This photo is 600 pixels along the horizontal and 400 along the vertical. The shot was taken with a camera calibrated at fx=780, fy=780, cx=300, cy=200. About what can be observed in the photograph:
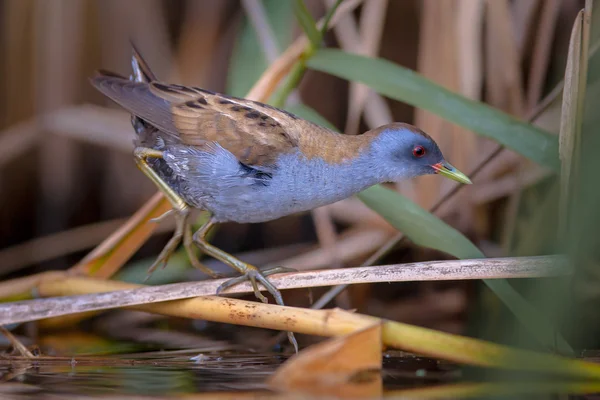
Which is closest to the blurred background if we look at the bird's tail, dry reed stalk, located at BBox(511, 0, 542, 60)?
dry reed stalk, located at BBox(511, 0, 542, 60)

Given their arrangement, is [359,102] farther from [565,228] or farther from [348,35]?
[565,228]

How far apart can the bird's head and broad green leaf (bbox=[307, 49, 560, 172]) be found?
0.33ft

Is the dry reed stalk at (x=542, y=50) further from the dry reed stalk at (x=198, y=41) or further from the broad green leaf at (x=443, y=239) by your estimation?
the dry reed stalk at (x=198, y=41)

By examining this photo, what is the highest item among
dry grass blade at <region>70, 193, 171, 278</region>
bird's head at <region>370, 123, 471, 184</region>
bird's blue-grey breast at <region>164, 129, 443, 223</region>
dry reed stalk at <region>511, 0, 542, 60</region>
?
dry reed stalk at <region>511, 0, 542, 60</region>

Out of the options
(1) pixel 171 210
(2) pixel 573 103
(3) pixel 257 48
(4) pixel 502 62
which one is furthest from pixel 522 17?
(1) pixel 171 210

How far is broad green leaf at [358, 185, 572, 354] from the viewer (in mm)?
1952

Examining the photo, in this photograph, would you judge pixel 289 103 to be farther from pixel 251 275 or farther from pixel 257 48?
pixel 251 275

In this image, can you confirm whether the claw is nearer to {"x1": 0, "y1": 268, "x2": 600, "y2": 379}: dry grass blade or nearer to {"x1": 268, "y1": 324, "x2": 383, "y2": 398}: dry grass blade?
{"x1": 0, "y1": 268, "x2": 600, "y2": 379}: dry grass blade

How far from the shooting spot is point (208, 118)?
7.89ft

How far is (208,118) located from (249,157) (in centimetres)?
22

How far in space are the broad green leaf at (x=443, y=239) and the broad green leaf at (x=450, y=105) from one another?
1.02 ft

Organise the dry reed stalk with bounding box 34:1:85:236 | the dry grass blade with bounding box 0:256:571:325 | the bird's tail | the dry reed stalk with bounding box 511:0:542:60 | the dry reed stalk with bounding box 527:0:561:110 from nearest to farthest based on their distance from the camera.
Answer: the dry grass blade with bounding box 0:256:571:325 → the bird's tail → the dry reed stalk with bounding box 527:0:561:110 → the dry reed stalk with bounding box 511:0:542:60 → the dry reed stalk with bounding box 34:1:85:236

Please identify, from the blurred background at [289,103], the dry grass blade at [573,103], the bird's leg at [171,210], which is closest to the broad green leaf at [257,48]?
the blurred background at [289,103]

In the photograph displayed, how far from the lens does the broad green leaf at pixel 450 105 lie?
7.79 feet
